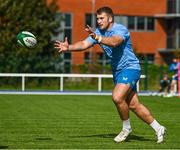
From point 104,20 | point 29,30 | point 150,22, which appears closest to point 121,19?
point 150,22

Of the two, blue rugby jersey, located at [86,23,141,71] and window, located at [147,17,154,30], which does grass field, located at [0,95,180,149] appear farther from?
window, located at [147,17,154,30]

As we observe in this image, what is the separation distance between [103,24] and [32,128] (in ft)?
11.3

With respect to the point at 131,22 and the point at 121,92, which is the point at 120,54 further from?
→ the point at 131,22

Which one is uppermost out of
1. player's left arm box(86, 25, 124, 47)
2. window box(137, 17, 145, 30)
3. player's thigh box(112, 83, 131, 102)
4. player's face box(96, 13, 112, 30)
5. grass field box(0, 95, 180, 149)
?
window box(137, 17, 145, 30)

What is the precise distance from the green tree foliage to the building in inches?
368

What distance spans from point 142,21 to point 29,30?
17.7 metres

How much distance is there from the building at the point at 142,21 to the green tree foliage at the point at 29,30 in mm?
9358

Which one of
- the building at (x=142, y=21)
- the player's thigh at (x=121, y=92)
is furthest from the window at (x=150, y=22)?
the player's thigh at (x=121, y=92)

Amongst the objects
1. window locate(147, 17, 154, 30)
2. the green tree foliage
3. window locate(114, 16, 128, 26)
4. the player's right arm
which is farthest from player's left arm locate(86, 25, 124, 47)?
window locate(147, 17, 154, 30)

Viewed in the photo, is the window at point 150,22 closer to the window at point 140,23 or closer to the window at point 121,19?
the window at point 140,23

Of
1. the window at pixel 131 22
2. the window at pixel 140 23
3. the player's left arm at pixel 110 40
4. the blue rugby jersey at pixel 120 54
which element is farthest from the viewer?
the window at pixel 140 23

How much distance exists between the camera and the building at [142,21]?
181ft

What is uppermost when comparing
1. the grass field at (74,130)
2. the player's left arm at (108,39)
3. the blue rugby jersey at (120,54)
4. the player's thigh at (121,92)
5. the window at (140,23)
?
the window at (140,23)

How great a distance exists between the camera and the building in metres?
Result: 55.2
